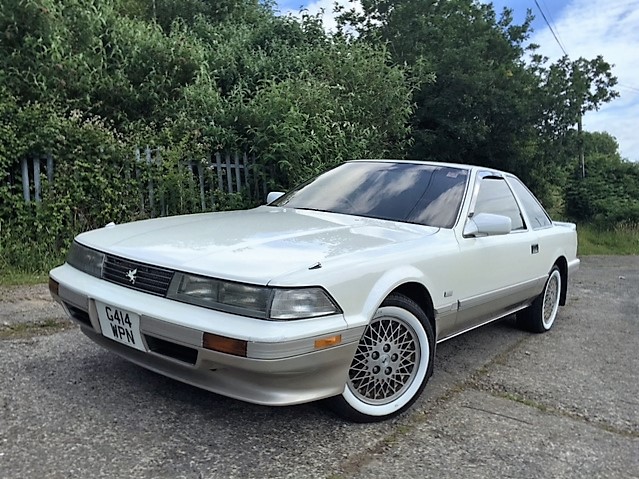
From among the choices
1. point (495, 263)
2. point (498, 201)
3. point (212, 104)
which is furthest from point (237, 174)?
point (495, 263)

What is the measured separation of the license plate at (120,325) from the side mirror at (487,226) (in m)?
2.05

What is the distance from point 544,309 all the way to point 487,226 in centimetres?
181

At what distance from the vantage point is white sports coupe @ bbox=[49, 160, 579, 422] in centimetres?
234

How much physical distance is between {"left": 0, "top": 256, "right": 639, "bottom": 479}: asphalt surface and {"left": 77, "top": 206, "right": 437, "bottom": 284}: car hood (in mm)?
793

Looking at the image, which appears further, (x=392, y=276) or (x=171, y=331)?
(x=392, y=276)

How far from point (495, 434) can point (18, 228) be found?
5.30 meters

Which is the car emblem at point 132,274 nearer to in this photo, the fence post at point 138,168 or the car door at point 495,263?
the car door at point 495,263

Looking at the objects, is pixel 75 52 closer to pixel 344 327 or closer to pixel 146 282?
pixel 146 282

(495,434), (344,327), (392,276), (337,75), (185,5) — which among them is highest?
(185,5)

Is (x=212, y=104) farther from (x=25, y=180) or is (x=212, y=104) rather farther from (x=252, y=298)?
(x=252, y=298)

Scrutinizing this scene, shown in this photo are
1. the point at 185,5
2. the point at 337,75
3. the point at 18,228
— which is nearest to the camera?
the point at 18,228

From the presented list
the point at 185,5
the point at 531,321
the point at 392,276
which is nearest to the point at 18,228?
the point at 392,276

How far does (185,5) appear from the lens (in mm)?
14352

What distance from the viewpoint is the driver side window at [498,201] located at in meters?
4.00
